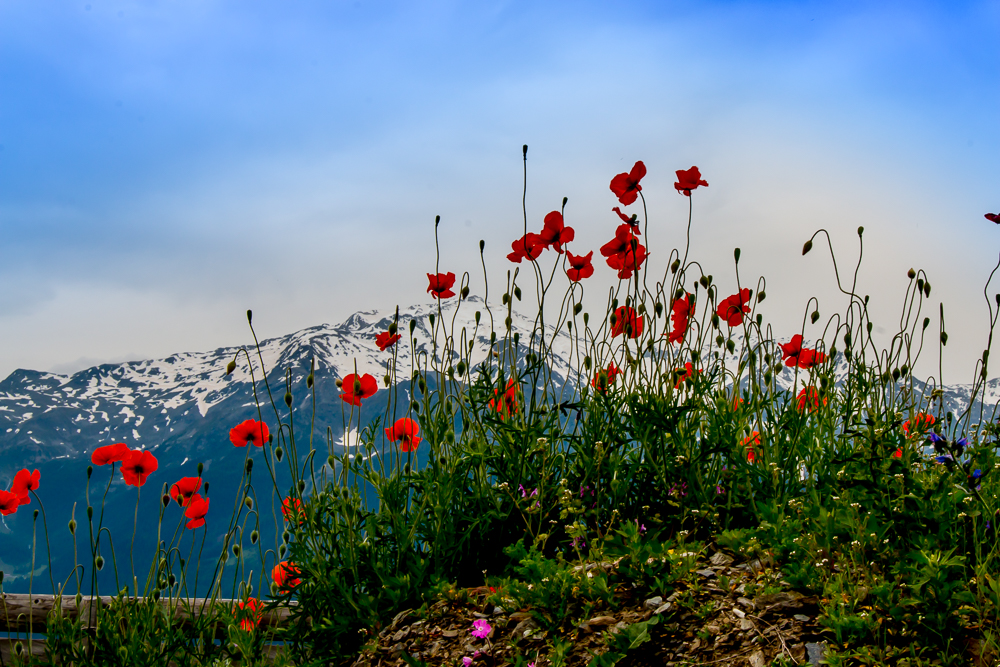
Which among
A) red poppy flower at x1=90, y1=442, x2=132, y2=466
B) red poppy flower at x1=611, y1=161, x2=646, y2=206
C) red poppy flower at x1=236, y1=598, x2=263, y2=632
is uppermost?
red poppy flower at x1=611, y1=161, x2=646, y2=206

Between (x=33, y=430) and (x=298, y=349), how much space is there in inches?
2809

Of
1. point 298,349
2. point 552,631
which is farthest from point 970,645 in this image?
point 298,349

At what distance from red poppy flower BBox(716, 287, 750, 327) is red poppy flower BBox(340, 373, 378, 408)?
148 centimetres

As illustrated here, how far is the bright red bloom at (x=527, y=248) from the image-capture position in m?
2.89

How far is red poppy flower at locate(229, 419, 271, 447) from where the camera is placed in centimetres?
289

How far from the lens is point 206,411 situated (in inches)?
7505

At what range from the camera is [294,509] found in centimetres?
260

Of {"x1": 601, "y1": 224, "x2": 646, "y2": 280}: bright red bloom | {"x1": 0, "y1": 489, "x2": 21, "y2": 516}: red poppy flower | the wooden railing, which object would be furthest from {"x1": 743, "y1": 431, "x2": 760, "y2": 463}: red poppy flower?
{"x1": 0, "y1": 489, "x2": 21, "y2": 516}: red poppy flower

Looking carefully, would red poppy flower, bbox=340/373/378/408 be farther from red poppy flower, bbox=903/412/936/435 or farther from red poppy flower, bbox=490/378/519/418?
red poppy flower, bbox=903/412/936/435

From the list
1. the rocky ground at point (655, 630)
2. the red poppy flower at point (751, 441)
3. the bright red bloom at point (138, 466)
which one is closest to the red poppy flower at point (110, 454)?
the bright red bloom at point (138, 466)

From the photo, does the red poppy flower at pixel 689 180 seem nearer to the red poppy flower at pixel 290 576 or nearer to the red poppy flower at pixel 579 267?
the red poppy flower at pixel 579 267

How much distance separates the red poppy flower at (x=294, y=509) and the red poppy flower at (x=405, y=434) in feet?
1.36

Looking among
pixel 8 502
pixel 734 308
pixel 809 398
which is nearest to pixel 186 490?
pixel 8 502

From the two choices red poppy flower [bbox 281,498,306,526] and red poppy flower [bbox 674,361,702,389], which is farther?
red poppy flower [bbox 674,361,702,389]
